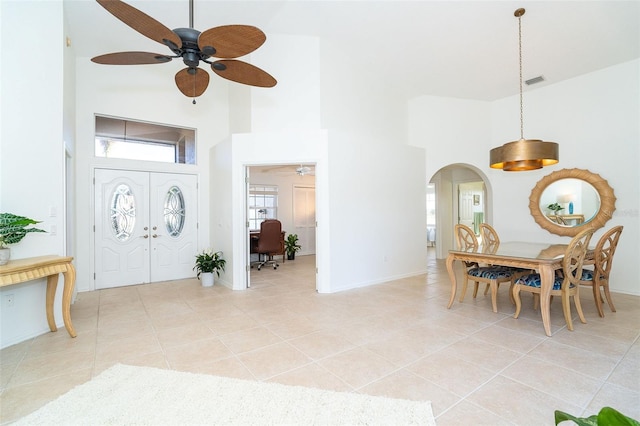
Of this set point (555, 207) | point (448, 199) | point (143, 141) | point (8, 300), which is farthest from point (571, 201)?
point (8, 300)

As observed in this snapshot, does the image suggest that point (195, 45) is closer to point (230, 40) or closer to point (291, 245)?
point (230, 40)

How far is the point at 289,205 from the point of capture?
28.9 ft

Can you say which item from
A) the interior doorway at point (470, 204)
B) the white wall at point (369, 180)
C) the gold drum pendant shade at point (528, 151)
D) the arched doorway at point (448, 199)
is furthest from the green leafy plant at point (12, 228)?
the interior doorway at point (470, 204)

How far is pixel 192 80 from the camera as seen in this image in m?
2.93

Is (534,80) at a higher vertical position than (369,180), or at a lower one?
higher

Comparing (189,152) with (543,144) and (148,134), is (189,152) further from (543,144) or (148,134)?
(543,144)

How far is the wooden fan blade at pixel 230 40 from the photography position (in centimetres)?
200

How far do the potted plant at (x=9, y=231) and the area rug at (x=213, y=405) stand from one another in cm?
149

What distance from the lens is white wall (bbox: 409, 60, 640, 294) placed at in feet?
14.7

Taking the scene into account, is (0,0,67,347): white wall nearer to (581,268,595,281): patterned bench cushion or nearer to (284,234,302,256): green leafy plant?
(284,234,302,256): green leafy plant

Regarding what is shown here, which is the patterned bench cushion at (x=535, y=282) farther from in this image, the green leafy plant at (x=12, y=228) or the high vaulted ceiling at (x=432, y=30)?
the green leafy plant at (x=12, y=228)

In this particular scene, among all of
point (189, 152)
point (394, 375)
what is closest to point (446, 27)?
point (394, 375)

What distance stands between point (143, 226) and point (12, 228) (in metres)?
2.51

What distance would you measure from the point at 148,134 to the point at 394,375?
213 inches
